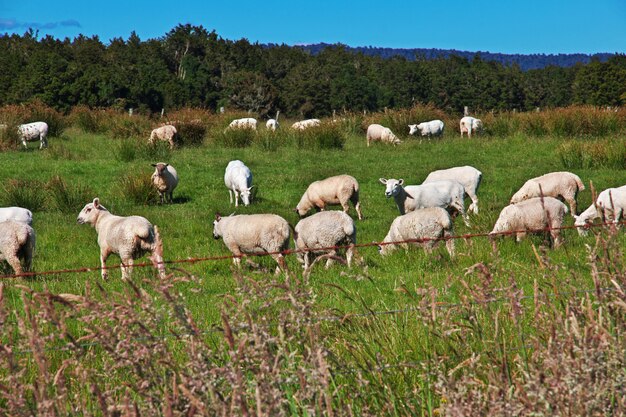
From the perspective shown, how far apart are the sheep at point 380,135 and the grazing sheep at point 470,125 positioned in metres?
4.43

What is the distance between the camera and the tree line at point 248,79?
176 feet

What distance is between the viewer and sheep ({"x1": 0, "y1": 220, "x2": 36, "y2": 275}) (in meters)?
10.1

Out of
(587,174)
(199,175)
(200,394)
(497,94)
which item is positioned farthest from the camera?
(497,94)

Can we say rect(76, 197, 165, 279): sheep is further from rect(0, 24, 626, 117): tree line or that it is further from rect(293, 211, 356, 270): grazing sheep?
rect(0, 24, 626, 117): tree line

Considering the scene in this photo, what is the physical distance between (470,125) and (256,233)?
2499 cm

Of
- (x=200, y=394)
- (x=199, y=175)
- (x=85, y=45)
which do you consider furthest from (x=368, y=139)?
(x=85, y=45)

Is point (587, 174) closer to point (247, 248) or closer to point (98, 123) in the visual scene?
point (247, 248)

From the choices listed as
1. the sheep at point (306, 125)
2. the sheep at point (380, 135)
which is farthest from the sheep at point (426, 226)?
the sheep at point (380, 135)

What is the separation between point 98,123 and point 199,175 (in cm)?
1625

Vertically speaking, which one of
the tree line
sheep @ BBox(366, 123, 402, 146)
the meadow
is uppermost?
the tree line

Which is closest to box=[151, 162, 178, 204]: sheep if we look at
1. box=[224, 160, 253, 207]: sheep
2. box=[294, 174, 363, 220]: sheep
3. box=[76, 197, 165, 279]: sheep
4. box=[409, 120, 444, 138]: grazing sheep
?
box=[224, 160, 253, 207]: sheep

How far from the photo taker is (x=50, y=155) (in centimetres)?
2458

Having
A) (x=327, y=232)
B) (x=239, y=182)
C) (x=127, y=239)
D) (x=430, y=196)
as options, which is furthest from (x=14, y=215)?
(x=430, y=196)

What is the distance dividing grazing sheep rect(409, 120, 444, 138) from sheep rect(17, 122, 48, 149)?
1465 cm
